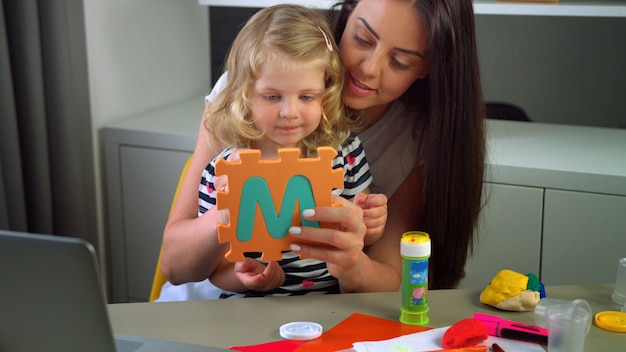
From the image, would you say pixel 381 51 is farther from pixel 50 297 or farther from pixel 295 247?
pixel 50 297

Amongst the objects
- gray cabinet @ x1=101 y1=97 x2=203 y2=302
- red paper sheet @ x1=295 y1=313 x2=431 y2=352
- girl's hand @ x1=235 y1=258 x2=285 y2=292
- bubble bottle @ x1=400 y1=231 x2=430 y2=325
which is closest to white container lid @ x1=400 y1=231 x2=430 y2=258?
bubble bottle @ x1=400 y1=231 x2=430 y2=325

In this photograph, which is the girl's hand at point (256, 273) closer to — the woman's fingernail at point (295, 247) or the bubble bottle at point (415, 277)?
the woman's fingernail at point (295, 247)

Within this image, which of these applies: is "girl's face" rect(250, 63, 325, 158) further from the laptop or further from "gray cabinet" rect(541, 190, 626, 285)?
"gray cabinet" rect(541, 190, 626, 285)

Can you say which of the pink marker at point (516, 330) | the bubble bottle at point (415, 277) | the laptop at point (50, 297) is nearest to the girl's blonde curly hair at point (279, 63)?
the bubble bottle at point (415, 277)

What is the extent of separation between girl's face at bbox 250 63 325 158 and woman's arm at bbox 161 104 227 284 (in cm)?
19

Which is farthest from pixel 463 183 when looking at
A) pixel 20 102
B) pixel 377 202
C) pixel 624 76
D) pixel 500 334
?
pixel 624 76

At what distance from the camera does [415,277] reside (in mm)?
1301

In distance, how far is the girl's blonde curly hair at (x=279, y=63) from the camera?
1478 millimetres

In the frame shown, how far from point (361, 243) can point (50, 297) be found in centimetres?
61

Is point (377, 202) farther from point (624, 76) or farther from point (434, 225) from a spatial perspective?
point (624, 76)

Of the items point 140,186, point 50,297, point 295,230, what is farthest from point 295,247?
point 140,186

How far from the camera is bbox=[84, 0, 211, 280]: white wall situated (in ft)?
8.09

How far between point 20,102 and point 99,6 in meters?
0.41

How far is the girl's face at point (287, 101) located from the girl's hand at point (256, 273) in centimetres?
23
